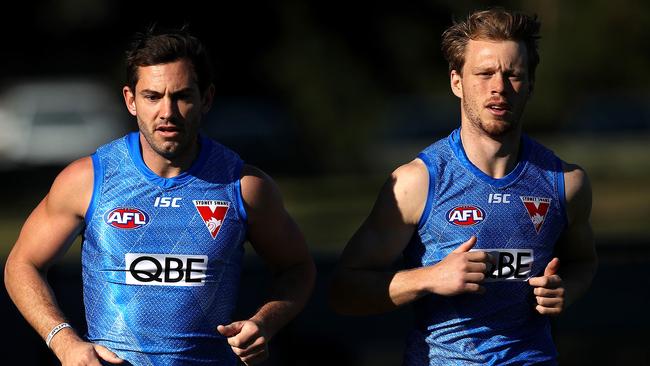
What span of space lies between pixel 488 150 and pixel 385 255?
0.55 metres

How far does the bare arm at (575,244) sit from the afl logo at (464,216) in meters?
0.34

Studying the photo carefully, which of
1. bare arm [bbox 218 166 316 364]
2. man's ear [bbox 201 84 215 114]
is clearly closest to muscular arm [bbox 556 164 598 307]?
bare arm [bbox 218 166 316 364]

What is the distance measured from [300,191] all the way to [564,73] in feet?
17.9

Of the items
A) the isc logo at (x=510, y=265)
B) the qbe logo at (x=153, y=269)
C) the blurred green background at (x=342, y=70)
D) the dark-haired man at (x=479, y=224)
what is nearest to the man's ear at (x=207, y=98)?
the qbe logo at (x=153, y=269)

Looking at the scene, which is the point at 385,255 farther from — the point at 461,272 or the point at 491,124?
the point at 491,124

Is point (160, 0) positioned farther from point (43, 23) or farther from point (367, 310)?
point (367, 310)

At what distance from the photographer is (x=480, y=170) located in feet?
15.5

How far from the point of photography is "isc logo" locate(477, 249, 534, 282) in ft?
15.2

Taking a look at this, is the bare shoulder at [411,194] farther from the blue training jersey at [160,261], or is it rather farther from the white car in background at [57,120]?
the white car in background at [57,120]

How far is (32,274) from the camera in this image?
464cm

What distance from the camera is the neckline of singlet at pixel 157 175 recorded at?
182 inches

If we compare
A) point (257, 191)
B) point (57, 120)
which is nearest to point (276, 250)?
point (257, 191)

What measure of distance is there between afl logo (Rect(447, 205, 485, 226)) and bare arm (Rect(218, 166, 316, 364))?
0.58 metres

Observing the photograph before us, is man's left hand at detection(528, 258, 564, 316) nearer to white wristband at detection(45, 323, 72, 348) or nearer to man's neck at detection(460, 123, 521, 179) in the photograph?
man's neck at detection(460, 123, 521, 179)
